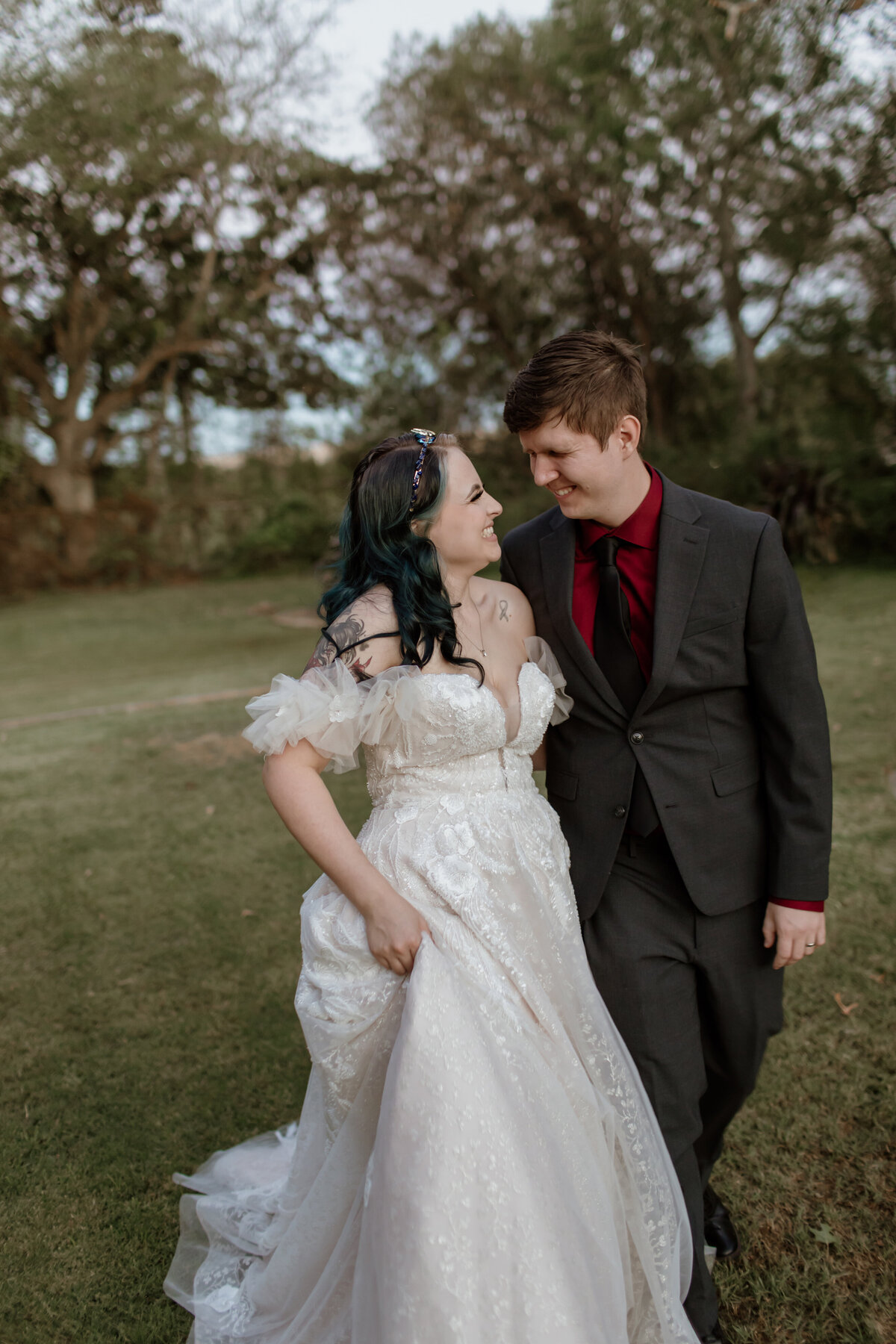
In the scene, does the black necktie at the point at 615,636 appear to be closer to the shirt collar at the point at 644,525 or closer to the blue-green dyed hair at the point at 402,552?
the shirt collar at the point at 644,525

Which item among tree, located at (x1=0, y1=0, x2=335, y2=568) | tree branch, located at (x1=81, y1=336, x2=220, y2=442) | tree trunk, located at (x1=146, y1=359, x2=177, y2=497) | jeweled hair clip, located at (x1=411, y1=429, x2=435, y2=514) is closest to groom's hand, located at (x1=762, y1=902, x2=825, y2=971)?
jeweled hair clip, located at (x1=411, y1=429, x2=435, y2=514)

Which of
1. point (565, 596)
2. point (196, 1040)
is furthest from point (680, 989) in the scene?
point (196, 1040)

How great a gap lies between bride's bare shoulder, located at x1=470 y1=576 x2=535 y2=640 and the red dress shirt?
151 millimetres

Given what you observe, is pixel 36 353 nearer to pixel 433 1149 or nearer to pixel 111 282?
pixel 111 282

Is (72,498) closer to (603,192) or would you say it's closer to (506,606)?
(603,192)

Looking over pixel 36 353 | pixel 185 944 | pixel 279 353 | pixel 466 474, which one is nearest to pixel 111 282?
pixel 36 353

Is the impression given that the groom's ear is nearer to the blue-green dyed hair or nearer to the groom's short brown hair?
the groom's short brown hair

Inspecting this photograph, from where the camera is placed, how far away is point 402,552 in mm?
2248

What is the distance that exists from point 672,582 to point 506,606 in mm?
449

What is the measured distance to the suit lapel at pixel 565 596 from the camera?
Result: 2.34 m

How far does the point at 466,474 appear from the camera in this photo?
235 centimetres

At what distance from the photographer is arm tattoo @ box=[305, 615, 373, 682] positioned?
6.95 feet

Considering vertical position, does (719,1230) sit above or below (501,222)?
below

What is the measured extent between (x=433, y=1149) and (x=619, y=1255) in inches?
19.5
